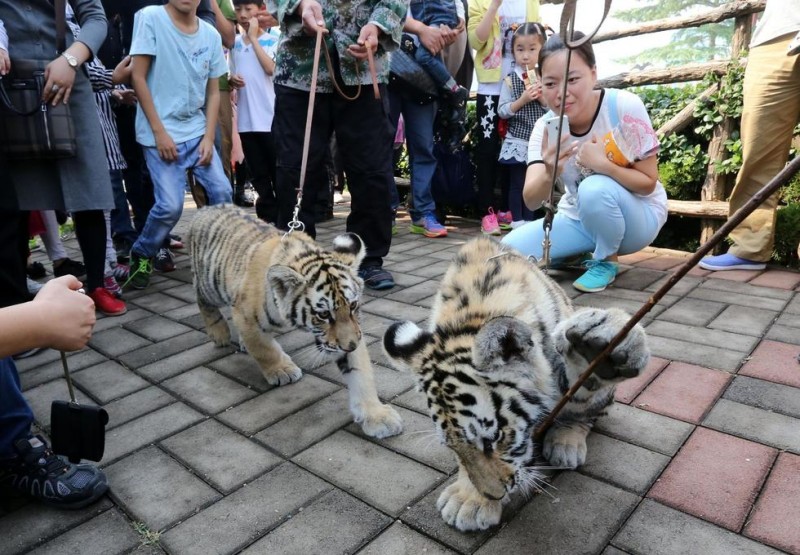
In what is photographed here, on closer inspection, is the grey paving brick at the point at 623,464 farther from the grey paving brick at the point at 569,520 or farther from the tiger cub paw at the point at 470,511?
the tiger cub paw at the point at 470,511

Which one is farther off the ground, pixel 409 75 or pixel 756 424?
pixel 409 75

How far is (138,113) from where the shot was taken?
488 cm

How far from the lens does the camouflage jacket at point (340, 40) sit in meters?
4.21

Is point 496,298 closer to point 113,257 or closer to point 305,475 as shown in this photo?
point 305,475

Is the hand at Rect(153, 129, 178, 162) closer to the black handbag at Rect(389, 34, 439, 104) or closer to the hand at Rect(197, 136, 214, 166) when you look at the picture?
the hand at Rect(197, 136, 214, 166)

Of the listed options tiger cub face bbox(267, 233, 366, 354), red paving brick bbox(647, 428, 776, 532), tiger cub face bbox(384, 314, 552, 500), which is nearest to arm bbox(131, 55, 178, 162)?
tiger cub face bbox(267, 233, 366, 354)

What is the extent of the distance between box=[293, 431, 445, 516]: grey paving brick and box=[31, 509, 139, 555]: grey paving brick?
0.70 m

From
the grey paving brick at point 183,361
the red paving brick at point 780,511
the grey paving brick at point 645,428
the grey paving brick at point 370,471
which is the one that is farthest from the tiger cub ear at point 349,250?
the red paving brick at point 780,511

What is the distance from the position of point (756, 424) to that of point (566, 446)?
980 mm

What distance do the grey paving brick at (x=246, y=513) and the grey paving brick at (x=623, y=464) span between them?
1130 mm

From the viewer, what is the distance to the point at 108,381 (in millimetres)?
3359

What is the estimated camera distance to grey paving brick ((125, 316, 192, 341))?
4.05 meters

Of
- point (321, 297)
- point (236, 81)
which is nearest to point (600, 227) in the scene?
point (321, 297)

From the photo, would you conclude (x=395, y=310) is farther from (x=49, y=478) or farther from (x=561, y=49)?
(x=49, y=478)
